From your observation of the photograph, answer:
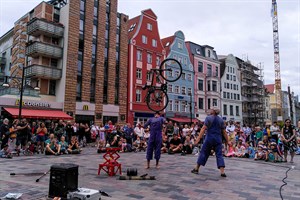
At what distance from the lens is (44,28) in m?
26.4

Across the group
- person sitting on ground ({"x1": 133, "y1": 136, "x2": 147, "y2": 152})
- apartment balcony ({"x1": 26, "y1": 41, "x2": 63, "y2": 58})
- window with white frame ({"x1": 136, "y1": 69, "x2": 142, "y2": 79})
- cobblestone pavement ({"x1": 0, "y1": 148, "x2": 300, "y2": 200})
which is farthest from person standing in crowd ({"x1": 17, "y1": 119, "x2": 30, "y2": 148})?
window with white frame ({"x1": 136, "y1": 69, "x2": 142, "y2": 79})

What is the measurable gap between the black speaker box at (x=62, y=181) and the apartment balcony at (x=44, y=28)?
24.5 meters

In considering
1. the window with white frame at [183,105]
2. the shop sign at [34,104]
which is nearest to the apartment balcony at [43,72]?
the shop sign at [34,104]

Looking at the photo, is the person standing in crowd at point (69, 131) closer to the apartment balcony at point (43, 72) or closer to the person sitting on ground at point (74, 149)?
the person sitting on ground at point (74, 149)

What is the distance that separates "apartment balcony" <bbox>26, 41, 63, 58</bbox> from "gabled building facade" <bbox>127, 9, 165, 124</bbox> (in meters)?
9.45

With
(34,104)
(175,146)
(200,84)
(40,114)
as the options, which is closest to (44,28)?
(34,104)

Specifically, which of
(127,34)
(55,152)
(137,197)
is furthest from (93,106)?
(137,197)

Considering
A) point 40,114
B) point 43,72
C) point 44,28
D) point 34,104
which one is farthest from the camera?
point 44,28

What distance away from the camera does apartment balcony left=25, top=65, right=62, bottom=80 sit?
2589 centimetres

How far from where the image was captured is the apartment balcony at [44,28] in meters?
26.0

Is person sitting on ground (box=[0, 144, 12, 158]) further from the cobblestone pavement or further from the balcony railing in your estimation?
the balcony railing

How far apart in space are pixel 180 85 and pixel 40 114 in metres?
21.6

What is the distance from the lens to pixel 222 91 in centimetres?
4703

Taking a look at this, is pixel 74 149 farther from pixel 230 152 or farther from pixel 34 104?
pixel 34 104
